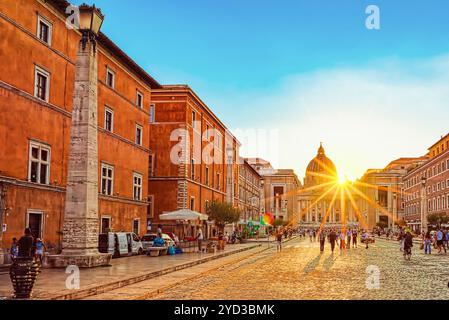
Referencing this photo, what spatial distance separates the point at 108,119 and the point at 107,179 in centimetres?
396

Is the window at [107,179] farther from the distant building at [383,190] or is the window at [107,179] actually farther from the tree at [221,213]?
the distant building at [383,190]

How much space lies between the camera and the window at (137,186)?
131 feet

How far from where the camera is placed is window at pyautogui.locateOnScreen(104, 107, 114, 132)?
34531mm

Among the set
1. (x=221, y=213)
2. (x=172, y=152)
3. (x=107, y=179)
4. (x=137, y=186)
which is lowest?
(x=221, y=213)

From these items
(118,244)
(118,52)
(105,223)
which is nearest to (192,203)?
(105,223)

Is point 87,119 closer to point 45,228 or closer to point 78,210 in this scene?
point 78,210

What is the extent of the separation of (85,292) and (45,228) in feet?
46.9

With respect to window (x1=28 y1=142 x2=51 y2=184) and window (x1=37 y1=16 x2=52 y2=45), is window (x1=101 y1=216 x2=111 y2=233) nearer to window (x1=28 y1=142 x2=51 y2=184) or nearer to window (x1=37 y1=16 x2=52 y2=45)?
window (x1=28 y1=142 x2=51 y2=184)

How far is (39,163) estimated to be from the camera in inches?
1033

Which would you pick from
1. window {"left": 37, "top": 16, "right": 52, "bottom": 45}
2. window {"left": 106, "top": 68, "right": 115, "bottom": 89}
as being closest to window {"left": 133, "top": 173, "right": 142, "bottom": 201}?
window {"left": 106, "top": 68, "right": 115, "bottom": 89}

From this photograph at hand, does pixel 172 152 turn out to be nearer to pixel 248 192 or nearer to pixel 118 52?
pixel 118 52

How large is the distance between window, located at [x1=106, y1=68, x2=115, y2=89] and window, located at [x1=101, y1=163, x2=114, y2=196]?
5397mm

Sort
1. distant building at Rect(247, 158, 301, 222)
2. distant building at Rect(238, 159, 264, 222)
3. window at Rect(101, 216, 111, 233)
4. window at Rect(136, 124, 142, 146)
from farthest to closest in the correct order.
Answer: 1. distant building at Rect(247, 158, 301, 222)
2. distant building at Rect(238, 159, 264, 222)
3. window at Rect(136, 124, 142, 146)
4. window at Rect(101, 216, 111, 233)

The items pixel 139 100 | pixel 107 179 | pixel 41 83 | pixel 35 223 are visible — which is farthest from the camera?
pixel 139 100
